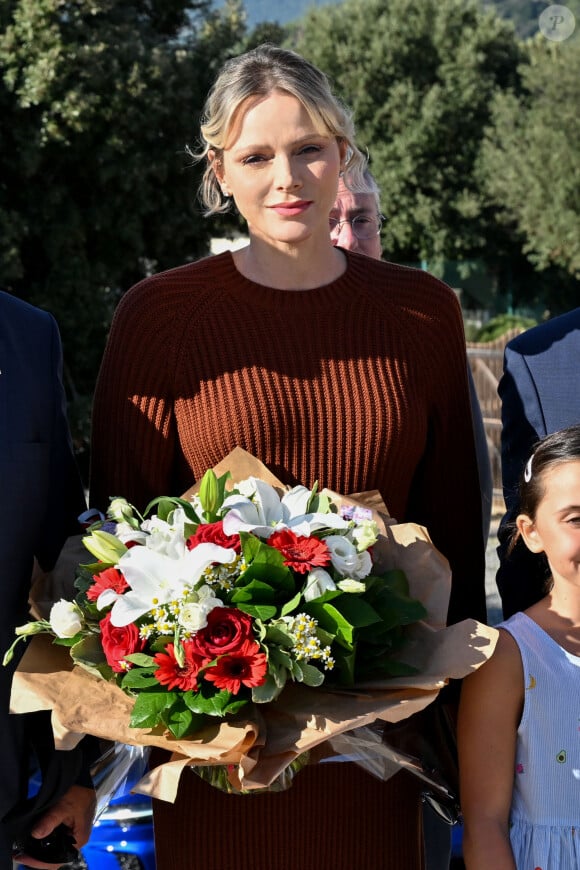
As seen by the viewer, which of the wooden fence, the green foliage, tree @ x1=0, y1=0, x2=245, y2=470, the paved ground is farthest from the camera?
the green foliage

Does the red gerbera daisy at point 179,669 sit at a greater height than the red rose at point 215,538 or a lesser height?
lesser

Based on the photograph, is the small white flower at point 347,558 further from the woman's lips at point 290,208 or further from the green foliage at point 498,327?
the green foliage at point 498,327

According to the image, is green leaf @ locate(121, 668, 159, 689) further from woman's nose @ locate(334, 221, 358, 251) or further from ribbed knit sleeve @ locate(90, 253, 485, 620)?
woman's nose @ locate(334, 221, 358, 251)

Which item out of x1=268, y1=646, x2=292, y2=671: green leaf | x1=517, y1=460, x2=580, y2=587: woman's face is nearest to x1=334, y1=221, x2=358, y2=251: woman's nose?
x1=517, y1=460, x2=580, y2=587: woman's face

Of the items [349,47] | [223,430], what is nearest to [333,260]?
[223,430]

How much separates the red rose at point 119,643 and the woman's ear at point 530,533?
3.30ft

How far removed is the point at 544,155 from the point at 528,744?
2885 cm

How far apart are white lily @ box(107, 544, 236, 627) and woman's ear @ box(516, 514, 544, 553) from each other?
882mm

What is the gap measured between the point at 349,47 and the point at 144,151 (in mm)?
19737

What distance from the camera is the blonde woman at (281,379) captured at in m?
2.55

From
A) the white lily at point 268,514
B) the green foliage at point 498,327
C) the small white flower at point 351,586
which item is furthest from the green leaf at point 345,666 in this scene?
the green foliage at point 498,327

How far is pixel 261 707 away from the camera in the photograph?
208 centimetres

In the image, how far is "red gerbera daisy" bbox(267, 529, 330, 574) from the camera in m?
2.05

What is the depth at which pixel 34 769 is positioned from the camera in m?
2.56
